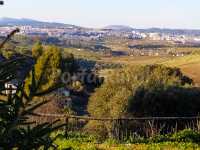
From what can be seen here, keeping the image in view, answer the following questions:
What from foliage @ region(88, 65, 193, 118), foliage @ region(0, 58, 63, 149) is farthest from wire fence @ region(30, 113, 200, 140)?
foliage @ region(0, 58, 63, 149)

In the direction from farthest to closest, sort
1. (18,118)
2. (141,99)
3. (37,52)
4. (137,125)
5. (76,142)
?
1. (141,99)
2. (137,125)
3. (37,52)
4. (76,142)
5. (18,118)

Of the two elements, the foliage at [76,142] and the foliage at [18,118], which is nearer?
the foliage at [18,118]

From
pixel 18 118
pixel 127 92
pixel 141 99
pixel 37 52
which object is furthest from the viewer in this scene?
pixel 127 92

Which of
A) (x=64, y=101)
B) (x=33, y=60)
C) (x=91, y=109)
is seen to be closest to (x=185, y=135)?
(x=33, y=60)

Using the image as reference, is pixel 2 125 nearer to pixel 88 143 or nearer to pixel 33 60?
pixel 33 60

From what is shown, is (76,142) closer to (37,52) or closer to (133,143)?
(133,143)

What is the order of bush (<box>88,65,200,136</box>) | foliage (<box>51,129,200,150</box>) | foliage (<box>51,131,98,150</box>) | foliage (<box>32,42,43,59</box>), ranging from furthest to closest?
bush (<box>88,65,200,136</box>) → foliage (<box>51,129,200,150</box>) → foliage (<box>51,131,98,150</box>) → foliage (<box>32,42,43,59</box>)

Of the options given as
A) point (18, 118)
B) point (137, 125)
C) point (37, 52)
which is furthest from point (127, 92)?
point (18, 118)

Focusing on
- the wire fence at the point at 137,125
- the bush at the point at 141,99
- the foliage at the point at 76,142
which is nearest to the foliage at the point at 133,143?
the foliage at the point at 76,142

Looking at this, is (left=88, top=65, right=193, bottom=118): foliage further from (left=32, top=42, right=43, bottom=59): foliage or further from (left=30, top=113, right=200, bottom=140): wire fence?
(left=30, top=113, right=200, bottom=140): wire fence

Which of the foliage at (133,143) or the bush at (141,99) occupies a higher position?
the foliage at (133,143)

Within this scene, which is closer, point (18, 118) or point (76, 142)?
point (18, 118)

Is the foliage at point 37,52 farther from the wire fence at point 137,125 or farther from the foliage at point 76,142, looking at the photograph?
the foliage at point 76,142

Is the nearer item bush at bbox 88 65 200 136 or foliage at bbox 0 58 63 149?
foliage at bbox 0 58 63 149
